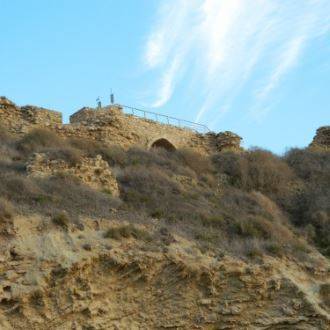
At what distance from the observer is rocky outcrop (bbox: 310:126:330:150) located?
25.0 meters

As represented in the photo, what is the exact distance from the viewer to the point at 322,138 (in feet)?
84.0

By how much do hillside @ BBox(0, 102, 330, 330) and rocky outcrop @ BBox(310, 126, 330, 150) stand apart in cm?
874

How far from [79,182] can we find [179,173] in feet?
14.4

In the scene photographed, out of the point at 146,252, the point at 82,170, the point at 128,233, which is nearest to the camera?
the point at 146,252

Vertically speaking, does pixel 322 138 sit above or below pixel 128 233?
above

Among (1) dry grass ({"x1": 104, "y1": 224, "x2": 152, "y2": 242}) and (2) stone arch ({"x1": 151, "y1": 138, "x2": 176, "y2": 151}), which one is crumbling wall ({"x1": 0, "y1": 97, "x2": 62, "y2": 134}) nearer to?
(2) stone arch ({"x1": 151, "y1": 138, "x2": 176, "y2": 151})

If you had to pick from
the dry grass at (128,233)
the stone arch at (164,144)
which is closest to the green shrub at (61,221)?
the dry grass at (128,233)

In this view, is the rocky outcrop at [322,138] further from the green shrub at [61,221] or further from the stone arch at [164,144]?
the green shrub at [61,221]

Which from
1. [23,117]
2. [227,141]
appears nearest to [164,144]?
[227,141]

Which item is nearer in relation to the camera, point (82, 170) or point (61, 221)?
point (61, 221)

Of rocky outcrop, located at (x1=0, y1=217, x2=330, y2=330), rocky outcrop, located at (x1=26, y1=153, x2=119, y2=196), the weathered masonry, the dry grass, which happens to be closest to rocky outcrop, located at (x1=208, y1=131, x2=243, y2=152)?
the weathered masonry

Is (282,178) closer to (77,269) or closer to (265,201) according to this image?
(265,201)

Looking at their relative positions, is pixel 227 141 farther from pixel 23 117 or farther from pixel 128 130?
pixel 23 117

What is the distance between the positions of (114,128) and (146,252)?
10.7 meters
